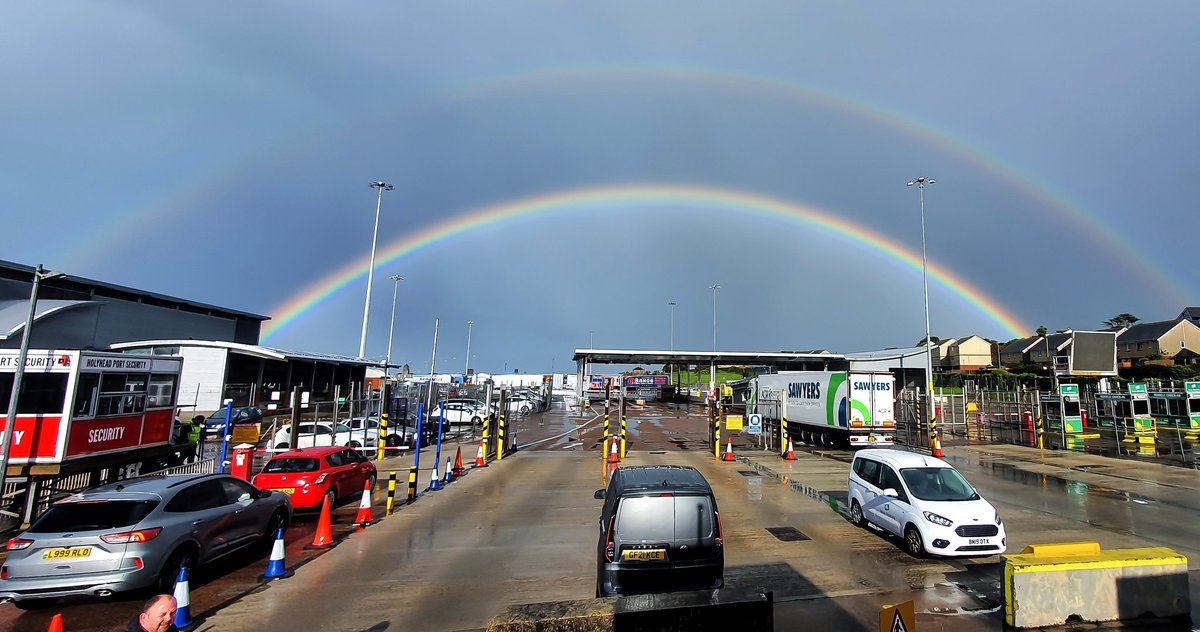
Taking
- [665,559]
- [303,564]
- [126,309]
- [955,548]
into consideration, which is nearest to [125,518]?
[303,564]

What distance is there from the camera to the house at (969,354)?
3716 inches

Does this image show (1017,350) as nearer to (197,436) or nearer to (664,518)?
(664,518)

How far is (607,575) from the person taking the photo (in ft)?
22.7

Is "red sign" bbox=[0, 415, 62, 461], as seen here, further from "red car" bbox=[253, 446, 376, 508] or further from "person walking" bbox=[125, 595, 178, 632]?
"person walking" bbox=[125, 595, 178, 632]

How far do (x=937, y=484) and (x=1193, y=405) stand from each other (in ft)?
122

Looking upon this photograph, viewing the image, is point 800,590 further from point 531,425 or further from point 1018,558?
point 531,425

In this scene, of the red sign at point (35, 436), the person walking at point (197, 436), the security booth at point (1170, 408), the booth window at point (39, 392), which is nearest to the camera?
the red sign at point (35, 436)

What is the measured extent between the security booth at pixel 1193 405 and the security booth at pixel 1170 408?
37 centimetres

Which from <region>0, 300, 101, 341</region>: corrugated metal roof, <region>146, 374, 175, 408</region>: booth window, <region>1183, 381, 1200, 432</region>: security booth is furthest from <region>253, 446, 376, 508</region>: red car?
<region>1183, 381, 1200, 432</region>: security booth

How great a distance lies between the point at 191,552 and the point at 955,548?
12.2 metres

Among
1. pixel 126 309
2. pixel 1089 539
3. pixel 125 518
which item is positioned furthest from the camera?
pixel 126 309

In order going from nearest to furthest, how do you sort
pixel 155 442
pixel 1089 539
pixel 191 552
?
pixel 191 552 → pixel 1089 539 → pixel 155 442

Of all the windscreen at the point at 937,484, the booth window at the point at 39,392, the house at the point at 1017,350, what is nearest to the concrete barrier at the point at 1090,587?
the windscreen at the point at 937,484

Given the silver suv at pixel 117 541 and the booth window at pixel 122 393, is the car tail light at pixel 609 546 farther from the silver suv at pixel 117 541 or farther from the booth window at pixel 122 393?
the booth window at pixel 122 393
